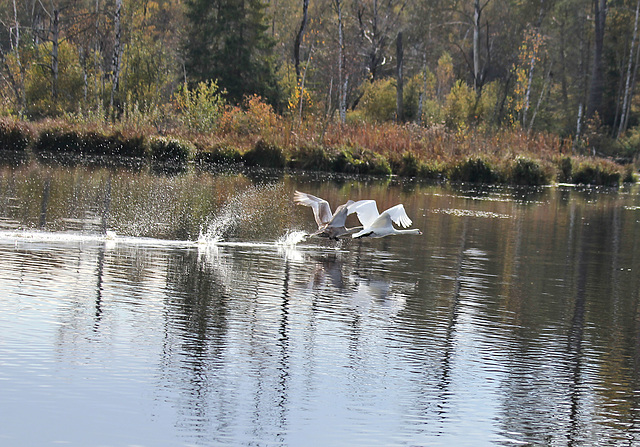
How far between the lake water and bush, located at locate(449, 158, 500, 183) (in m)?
14.8

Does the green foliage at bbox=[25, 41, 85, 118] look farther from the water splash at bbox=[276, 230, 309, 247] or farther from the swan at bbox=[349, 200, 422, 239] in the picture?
the swan at bbox=[349, 200, 422, 239]

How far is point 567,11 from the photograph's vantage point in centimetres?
5797

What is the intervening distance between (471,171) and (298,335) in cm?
2306

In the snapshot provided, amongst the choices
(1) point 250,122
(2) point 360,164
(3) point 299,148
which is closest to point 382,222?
(2) point 360,164

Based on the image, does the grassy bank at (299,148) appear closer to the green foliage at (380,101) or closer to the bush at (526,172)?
the bush at (526,172)

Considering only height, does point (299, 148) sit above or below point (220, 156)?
above

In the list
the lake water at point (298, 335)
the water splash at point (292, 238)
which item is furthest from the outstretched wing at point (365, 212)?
the water splash at point (292, 238)

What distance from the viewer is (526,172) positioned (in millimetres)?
29688

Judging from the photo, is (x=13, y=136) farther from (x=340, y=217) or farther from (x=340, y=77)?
(x=340, y=217)

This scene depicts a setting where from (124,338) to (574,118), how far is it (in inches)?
1988

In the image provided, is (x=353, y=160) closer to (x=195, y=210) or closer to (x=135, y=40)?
(x=195, y=210)

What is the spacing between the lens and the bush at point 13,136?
2775 cm

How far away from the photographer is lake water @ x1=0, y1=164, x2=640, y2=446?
5.16 metres

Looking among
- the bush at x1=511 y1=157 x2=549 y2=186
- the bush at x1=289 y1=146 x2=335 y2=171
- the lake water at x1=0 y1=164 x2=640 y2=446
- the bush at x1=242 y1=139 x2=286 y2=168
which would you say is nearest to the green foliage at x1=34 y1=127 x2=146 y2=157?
the bush at x1=242 y1=139 x2=286 y2=168
